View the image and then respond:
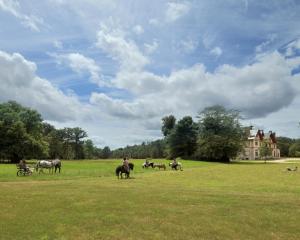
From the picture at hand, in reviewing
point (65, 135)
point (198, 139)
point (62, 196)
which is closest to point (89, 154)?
point (65, 135)

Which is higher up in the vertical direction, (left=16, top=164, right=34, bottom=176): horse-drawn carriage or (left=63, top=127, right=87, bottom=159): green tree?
(left=63, top=127, right=87, bottom=159): green tree

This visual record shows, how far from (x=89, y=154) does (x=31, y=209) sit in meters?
150

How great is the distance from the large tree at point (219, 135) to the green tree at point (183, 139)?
11.8ft

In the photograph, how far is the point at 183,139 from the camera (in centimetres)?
10506

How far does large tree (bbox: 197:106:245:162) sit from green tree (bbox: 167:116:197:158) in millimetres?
3586

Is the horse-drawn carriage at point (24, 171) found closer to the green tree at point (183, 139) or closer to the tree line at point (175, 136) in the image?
the tree line at point (175, 136)

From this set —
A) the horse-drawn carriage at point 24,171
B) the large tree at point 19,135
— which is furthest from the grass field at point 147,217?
the large tree at point 19,135

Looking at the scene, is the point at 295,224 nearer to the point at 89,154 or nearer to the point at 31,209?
the point at 31,209

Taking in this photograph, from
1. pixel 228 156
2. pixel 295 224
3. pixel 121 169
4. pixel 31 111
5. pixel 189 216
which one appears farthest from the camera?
pixel 228 156

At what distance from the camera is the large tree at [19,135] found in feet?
258

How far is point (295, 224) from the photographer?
42.4 feet

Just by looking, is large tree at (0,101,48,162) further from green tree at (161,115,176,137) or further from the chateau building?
the chateau building

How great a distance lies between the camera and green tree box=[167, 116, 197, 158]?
344 feet

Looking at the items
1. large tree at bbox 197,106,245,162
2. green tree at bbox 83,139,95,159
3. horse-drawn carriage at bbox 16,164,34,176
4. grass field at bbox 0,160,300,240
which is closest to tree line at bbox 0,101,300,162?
large tree at bbox 197,106,245,162
